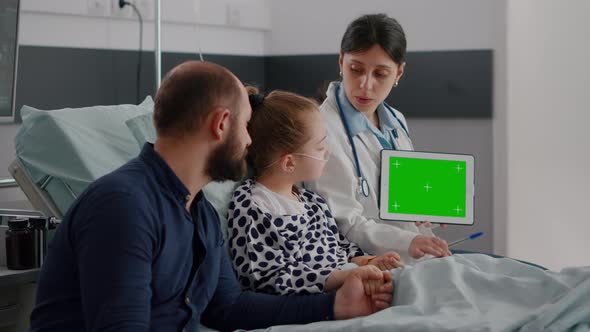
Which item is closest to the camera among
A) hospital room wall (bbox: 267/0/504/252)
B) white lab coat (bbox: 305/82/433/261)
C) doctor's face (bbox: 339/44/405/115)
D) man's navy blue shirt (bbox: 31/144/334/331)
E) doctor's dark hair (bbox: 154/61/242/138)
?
man's navy blue shirt (bbox: 31/144/334/331)

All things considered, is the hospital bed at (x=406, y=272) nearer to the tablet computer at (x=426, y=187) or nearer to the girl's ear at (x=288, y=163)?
the girl's ear at (x=288, y=163)

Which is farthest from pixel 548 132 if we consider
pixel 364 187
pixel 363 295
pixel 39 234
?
pixel 39 234

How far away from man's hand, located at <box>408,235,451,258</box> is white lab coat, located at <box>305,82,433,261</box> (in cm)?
3

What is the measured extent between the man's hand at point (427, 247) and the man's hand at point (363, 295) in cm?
32

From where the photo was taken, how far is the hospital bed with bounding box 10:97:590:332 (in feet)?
5.10

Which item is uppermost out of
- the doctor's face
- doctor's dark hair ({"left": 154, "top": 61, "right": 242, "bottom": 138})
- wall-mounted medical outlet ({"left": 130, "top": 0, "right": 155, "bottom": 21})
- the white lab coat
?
wall-mounted medical outlet ({"left": 130, "top": 0, "right": 155, "bottom": 21})

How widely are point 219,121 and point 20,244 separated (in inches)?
28.6

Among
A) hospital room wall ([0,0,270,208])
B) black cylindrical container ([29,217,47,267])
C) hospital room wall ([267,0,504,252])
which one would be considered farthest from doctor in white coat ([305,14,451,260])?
hospital room wall ([267,0,504,252])

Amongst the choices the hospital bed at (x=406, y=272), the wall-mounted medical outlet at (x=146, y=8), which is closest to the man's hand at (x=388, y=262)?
the hospital bed at (x=406, y=272)

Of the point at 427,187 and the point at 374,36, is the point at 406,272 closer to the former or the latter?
the point at 427,187

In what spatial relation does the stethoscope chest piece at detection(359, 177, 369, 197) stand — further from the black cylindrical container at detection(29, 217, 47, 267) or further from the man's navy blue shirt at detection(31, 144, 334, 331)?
the black cylindrical container at detection(29, 217, 47, 267)

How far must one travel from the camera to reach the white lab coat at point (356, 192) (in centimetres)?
218

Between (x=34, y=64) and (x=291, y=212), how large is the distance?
1.58m

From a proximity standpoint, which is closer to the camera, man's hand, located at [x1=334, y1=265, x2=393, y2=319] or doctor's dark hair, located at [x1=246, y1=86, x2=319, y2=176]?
man's hand, located at [x1=334, y1=265, x2=393, y2=319]
